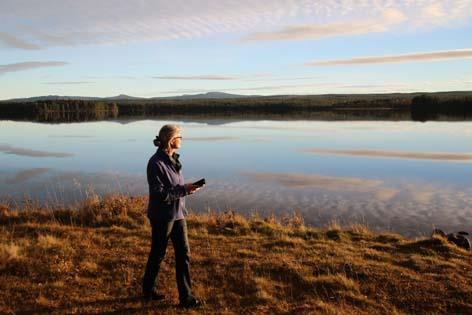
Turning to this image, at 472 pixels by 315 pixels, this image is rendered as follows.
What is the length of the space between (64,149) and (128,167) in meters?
9.51

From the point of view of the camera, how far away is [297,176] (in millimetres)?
18109

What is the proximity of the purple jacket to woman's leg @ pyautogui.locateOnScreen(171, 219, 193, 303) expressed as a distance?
5.7 inches

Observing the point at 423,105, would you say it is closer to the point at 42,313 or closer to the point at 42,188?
the point at 42,188

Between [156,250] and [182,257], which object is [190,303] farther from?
[156,250]

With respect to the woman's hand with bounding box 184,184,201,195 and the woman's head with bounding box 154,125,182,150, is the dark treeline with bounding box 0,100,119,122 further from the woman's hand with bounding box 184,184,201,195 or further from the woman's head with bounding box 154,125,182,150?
the woman's hand with bounding box 184,184,201,195

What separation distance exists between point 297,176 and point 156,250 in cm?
1309

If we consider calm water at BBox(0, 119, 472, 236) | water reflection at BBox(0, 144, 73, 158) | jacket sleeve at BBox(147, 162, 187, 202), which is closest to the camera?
jacket sleeve at BBox(147, 162, 187, 202)

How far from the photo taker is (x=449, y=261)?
7.61m

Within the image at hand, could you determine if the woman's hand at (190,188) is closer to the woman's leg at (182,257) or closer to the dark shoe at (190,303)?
the woman's leg at (182,257)

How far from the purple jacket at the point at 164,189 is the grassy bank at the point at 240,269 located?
119cm

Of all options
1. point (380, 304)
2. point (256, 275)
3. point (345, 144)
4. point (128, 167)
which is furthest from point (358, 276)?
point (345, 144)

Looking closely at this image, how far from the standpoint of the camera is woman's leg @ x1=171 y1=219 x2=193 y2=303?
5.35m

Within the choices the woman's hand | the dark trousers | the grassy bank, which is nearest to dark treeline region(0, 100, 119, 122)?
Answer: the grassy bank

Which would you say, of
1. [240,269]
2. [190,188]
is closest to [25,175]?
[240,269]
